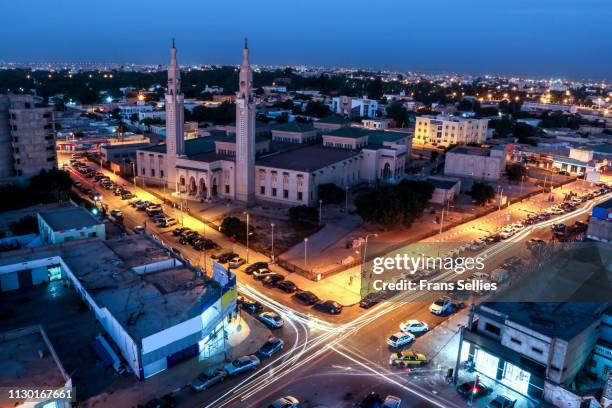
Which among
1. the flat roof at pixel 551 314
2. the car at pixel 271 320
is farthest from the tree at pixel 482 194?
the car at pixel 271 320

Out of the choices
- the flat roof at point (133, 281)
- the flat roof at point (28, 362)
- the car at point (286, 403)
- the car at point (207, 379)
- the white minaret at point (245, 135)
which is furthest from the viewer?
the white minaret at point (245, 135)

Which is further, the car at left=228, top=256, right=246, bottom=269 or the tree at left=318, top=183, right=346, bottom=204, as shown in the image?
the tree at left=318, top=183, right=346, bottom=204

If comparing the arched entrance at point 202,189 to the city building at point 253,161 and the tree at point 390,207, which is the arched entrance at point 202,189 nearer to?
the city building at point 253,161

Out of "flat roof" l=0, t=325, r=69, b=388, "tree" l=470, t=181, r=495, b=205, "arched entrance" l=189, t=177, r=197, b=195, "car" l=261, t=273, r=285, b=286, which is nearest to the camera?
"flat roof" l=0, t=325, r=69, b=388

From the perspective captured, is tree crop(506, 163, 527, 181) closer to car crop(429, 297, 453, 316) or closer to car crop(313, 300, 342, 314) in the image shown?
car crop(429, 297, 453, 316)

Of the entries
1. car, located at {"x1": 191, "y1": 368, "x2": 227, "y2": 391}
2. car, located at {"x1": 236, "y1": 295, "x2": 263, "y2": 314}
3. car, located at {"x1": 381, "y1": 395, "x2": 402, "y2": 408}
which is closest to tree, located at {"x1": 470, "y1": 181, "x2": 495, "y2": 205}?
car, located at {"x1": 236, "y1": 295, "x2": 263, "y2": 314}

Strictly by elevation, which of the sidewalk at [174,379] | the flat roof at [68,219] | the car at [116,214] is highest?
the flat roof at [68,219]
